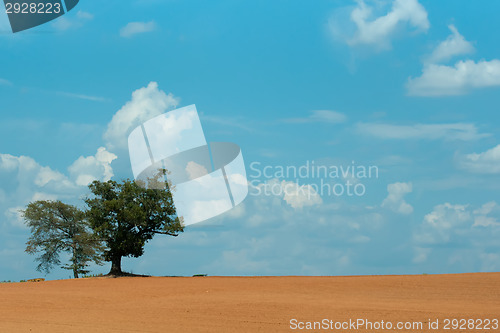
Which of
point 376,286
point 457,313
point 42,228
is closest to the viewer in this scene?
point 457,313

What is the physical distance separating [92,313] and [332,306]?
36.7 feet

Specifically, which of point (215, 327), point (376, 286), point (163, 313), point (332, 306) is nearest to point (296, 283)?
point (376, 286)

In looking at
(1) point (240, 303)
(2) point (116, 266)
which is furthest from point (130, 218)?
(1) point (240, 303)

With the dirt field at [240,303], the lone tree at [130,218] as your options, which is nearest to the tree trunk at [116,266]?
the lone tree at [130,218]

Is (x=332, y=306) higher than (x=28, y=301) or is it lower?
lower

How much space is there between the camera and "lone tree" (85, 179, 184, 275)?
158 ft

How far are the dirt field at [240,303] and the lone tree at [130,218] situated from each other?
6.63m

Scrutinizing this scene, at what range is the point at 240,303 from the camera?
26.8 m

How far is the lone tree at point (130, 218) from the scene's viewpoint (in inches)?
1891

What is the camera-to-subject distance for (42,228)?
55688 mm

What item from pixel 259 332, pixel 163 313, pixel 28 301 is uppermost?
pixel 28 301

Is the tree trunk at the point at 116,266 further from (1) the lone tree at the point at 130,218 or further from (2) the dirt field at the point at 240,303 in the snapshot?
(2) the dirt field at the point at 240,303

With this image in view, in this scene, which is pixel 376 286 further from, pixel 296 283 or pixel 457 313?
pixel 457 313

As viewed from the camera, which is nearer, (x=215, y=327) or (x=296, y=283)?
(x=215, y=327)
